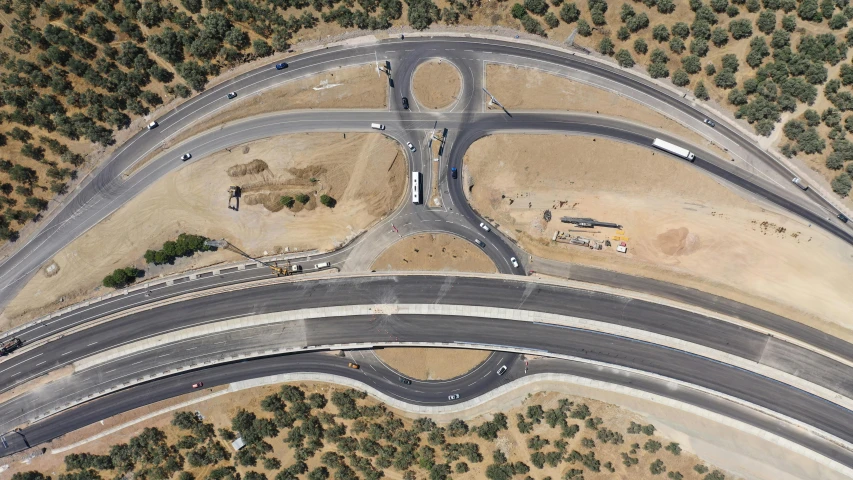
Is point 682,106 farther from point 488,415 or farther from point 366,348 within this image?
point 366,348

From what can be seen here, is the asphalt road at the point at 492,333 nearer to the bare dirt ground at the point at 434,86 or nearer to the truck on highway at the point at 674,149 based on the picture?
the truck on highway at the point at 674,149

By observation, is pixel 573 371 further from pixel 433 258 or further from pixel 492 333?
pixel 433 258

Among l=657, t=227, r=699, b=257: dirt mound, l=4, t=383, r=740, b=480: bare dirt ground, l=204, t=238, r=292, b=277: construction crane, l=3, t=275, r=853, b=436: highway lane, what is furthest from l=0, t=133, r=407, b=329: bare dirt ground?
l=657, t=227, r=699, b=257: dirt mound

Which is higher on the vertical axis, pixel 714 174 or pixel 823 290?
pixel 714 174

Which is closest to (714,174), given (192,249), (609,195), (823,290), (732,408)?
(609,195)

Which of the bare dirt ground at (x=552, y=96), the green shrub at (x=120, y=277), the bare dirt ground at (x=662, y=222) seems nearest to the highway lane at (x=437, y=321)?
the green shrub at (x=120, y=277)

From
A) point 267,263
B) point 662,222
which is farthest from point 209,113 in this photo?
point 662,222
